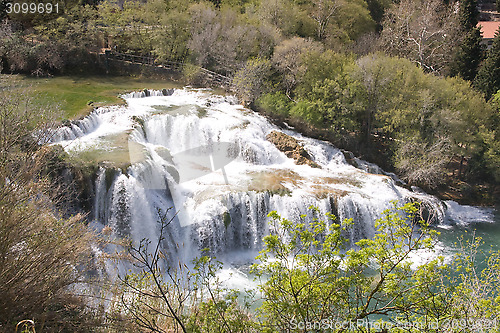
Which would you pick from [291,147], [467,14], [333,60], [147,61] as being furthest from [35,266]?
[467,14]

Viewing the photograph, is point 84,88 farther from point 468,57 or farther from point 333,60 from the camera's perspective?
point 468,57

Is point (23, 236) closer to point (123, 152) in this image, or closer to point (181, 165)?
point (123, 152)

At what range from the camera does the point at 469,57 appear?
25547mm

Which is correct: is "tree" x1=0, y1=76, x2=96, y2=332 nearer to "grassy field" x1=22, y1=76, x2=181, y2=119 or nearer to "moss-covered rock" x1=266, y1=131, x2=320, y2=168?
"grassy field" x1=22, y1=76, x2=181, y2=119

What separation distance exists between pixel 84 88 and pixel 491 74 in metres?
24.6

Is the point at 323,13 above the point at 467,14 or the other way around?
the other way around

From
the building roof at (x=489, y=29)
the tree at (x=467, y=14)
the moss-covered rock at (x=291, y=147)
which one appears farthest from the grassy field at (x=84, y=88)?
the building roof at (x=489, y=29)

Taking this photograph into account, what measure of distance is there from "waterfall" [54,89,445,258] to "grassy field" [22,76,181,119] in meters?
1.03

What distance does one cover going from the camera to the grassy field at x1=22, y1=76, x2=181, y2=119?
18.9m

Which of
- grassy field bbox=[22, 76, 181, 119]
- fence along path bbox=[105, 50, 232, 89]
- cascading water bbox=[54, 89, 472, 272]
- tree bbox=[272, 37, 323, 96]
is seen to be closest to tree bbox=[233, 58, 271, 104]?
tree bbox=[272, 37, 323, 96]

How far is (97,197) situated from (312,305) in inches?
404

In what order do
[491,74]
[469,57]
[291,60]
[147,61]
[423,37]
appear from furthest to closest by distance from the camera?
1. [147,61]
2. [423,37]
3. [469,57]
4. [491,74]
5. [291,60]

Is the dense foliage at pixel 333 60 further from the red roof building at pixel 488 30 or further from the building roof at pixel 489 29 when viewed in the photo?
the building roof at pixel 489 29

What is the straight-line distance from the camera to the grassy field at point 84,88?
62.1 feet
